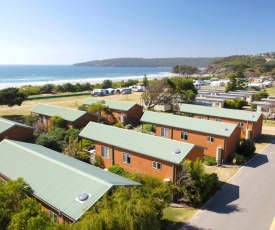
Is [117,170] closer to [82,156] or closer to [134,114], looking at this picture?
[82,156]

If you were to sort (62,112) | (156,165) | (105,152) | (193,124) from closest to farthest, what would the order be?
1. (156,165)
2. (105,152)
3. (193,124)
4. (62,112)

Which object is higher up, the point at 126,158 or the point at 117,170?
the point at 126,158

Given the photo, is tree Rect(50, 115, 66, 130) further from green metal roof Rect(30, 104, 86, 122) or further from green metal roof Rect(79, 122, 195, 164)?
green metal roof Rect(79, 122, 195, 164)

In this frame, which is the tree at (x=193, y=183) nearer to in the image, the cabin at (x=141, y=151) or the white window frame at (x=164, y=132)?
the cabin at (x=141, y=151)

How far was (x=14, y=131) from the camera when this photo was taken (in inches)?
1214

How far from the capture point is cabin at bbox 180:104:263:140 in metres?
36.8

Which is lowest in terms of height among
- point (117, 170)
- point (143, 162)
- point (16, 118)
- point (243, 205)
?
point (243, 205)

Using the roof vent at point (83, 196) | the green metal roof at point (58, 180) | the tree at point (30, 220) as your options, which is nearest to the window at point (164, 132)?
the green metal roof at point (58, 180)

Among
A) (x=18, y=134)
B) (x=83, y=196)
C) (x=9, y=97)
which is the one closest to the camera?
(x=83, y=196)

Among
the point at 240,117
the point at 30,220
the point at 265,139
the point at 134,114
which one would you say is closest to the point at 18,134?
the point at 134,114

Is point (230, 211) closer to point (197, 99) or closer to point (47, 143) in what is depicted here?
point (47, 143)

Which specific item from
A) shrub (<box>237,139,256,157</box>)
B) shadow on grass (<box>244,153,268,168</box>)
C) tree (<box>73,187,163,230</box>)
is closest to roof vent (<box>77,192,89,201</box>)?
tree (<box>73,187,163,230</box>)

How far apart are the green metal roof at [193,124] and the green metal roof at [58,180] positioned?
16142 millimetres

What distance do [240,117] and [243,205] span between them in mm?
19031
